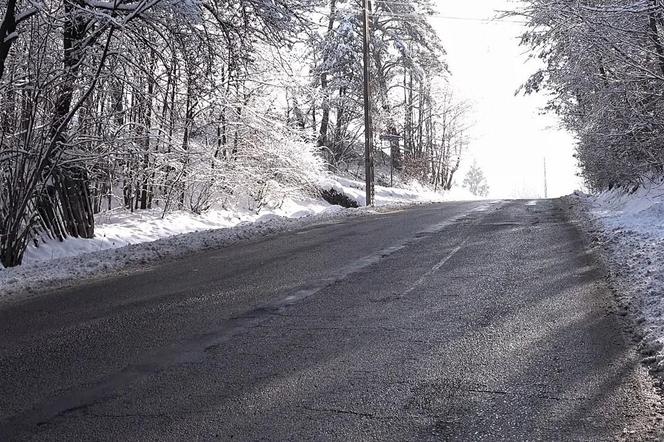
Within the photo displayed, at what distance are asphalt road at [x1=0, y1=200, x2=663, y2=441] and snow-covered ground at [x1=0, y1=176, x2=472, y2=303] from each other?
819mm

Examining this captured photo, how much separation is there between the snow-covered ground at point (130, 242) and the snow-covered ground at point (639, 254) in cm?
676

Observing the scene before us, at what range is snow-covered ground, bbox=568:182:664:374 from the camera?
4.79m

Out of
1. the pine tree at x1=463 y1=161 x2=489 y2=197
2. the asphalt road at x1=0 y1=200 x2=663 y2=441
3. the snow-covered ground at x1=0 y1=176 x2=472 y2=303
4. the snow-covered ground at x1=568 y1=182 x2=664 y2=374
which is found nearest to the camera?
the asphalt road at x1=0 y1=200 x2=663 y2=441

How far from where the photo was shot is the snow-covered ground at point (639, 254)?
4.79 m

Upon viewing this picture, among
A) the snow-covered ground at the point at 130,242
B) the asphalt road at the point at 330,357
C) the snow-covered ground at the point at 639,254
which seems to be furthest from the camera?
the snow-covered ground at the point at 130,242

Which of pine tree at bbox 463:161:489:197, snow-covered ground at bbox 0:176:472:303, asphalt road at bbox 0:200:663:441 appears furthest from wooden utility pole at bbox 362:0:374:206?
pine tree at bbox 463:161:489:197

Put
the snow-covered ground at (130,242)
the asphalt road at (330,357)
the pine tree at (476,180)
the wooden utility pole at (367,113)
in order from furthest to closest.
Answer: the pine tree at (476,180), the wooden utility pole at (367,113), the snow-covered ground at (130,242), the asphalt road at (330,357)

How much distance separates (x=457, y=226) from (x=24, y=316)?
923 cm

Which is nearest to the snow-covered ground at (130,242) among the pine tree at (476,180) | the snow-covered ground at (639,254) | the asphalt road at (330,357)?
the asphalt road at (330,357)

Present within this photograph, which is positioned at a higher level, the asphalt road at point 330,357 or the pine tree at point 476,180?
the pine tree at point 476,180

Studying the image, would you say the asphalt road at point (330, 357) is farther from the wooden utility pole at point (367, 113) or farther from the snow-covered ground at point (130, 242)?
the wooden utility pole at point (367, 113)

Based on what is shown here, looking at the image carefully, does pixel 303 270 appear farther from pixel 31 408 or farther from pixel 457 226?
pixel 457 226

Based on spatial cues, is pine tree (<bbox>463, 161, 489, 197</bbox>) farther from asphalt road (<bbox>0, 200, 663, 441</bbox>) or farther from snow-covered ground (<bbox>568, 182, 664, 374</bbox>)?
asphalt road (<bbox>0, 200, 663, 441</bbox>)

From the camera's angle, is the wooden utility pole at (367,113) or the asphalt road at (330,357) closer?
the asphalt road at (330,357)
